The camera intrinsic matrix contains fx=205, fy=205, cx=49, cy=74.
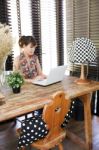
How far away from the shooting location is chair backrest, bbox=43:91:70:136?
1.52m

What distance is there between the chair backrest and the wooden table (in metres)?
0.12

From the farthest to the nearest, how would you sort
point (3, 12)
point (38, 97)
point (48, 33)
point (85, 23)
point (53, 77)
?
point (48, 33), point (85, 23), point (3, 12), point (53, 77), point (38, 97)

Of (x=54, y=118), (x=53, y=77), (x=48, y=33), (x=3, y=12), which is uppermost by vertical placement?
(x=3, y=12)

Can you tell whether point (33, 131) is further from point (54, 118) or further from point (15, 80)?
point (15, 80)

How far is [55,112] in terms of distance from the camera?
157cm

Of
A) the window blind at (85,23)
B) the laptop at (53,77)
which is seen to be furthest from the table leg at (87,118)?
the window blind at (85,23)

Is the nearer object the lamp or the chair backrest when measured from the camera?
the chair backrest

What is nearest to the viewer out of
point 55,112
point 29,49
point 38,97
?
point 55,112

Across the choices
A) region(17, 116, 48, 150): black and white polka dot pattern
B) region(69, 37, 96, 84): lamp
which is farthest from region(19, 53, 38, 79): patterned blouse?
region(17, 116, 48, 150): black and white polka dot pattern

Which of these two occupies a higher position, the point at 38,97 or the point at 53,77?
the point at 53,77

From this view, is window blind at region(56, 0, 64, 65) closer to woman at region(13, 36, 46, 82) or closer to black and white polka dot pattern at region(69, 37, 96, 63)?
woman at region(13, 36, 46, 82)

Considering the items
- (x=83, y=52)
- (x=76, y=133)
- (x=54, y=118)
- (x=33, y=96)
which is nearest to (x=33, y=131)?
(x=54, y=118)

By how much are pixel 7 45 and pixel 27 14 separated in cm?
179

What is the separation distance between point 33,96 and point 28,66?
0.97 m
